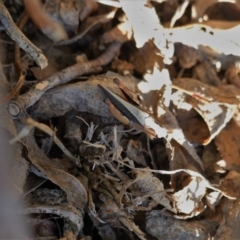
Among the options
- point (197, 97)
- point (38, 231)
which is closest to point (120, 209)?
point (38, 231)

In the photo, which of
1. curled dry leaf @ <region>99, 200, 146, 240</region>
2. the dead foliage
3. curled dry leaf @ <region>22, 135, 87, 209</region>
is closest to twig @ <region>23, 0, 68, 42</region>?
the dead foliage

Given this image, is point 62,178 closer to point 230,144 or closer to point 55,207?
point 55,207

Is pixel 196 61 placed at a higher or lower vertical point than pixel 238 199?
higher

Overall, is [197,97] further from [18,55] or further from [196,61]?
[18,55]

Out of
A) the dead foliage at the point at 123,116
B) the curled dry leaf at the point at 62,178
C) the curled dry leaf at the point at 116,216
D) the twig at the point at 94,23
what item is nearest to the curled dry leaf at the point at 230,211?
the dead foliage at the point at 123,116

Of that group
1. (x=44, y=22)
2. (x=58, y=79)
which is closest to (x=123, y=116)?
(x=58, y=79)

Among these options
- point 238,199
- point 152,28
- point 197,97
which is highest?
point 152,28

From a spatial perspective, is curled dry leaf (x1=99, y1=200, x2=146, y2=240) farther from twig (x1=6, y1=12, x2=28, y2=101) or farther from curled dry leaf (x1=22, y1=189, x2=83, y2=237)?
twig (x1=6, y1=12, x2=28, y2=101)
